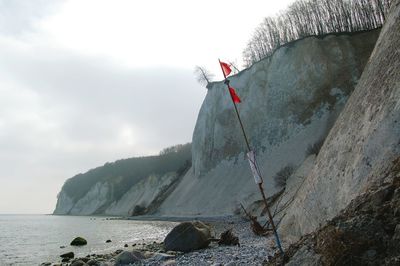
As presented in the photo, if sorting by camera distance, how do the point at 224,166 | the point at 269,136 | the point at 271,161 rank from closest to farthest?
the point at 271,161 → the point at 269,136 → the point at 224,166

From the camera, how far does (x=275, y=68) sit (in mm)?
50531

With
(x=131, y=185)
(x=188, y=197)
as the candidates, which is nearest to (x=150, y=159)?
(x=131, y=185)

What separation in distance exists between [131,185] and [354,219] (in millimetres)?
116472

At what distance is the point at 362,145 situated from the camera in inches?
406

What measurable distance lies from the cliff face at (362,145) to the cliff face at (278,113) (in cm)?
2696

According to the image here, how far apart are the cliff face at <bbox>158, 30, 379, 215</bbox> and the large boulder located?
23516 millimetres

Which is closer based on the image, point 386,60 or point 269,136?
point 386,60

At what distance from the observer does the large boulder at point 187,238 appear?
17141 millimetres

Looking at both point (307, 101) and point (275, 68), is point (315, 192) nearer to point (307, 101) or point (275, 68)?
point (307, 101)

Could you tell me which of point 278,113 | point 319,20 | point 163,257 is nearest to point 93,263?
point 163,257

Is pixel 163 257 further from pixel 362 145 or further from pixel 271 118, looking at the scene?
pixel 271 118

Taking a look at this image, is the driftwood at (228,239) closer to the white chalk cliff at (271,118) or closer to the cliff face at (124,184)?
the white chalk cliff at (271,118)

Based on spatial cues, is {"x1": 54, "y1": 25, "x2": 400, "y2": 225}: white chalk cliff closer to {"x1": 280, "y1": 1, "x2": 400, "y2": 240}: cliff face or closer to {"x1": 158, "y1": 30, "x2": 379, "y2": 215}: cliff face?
{"x1": 158, "y1": 30, "x2": 379, "y2": 215}: cliff face

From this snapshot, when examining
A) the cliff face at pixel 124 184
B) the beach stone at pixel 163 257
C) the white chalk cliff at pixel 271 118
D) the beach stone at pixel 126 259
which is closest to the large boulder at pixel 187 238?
the beach stone at pixel 163 257
